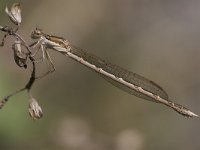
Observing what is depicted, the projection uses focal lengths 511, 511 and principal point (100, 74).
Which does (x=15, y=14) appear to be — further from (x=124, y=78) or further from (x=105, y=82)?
(x=105, y=82)

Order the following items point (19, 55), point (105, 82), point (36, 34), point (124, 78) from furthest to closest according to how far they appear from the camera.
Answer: point (105, 82) → point (124, 78) → point (36, 34) → point (19, 55)

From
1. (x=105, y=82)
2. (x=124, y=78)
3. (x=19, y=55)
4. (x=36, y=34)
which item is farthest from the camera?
(x=105, y=82)

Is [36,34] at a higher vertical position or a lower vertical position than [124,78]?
lower

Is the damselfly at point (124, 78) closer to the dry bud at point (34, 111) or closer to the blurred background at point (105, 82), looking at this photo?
the blurred background at point (105, 82)

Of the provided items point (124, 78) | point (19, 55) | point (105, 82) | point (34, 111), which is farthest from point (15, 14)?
point (105, 82)

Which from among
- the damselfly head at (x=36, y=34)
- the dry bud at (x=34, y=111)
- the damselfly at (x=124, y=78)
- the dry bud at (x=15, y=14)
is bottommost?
the dry bud at (x=34, y=111)

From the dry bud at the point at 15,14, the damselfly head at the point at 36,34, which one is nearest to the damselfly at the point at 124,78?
the damselfly head at the point at 36,34
